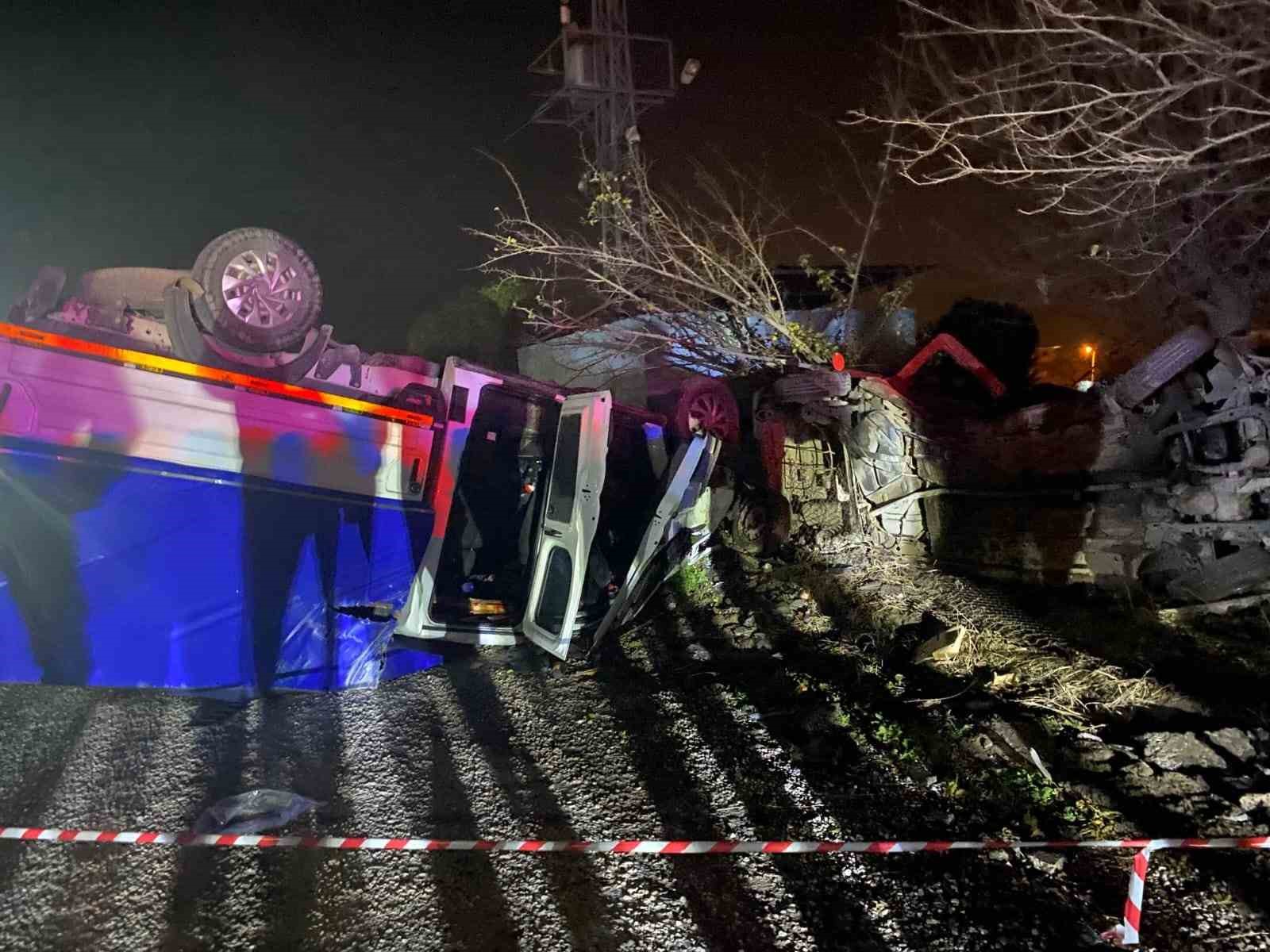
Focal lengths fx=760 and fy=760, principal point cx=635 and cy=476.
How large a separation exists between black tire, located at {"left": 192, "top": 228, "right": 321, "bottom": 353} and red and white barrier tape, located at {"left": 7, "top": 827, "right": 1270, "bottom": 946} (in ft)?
8.50

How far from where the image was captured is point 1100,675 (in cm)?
418

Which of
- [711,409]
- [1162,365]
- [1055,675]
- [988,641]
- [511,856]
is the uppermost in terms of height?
[711,409]

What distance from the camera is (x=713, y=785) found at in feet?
12.1

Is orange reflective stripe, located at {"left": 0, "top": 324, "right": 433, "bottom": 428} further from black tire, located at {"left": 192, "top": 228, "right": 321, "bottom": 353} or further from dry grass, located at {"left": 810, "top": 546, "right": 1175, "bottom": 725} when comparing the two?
dry grass, located at {"left": 810, "top": 546, "right": 1175, "bottom": 725}

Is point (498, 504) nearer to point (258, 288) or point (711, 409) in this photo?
point (258, 288)

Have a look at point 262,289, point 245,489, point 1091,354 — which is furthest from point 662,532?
point 1091,354

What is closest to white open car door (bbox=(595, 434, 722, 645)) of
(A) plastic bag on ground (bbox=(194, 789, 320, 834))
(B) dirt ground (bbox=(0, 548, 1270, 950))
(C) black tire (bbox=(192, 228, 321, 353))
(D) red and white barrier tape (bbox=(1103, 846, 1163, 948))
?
(B) dirt ground (bbox=(0, 548, 1270, 950))

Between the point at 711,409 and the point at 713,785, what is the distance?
576cm

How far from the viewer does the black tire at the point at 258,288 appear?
14.0 feet

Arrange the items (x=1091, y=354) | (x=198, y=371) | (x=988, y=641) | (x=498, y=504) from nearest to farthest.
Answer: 1. (x=198, y=371)
2. (x=988, y=641)
3. (x=498, y=504)
4. (x=1091, y=354)

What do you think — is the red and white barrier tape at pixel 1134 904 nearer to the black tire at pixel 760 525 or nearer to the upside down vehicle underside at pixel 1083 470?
the upside down vehicle underside at pixel 1083 470

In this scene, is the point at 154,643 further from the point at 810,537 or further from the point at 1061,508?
the point at 1061,508

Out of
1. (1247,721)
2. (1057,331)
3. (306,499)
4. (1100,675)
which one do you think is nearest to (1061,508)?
(1100,675)

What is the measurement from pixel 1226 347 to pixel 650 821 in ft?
15.5
